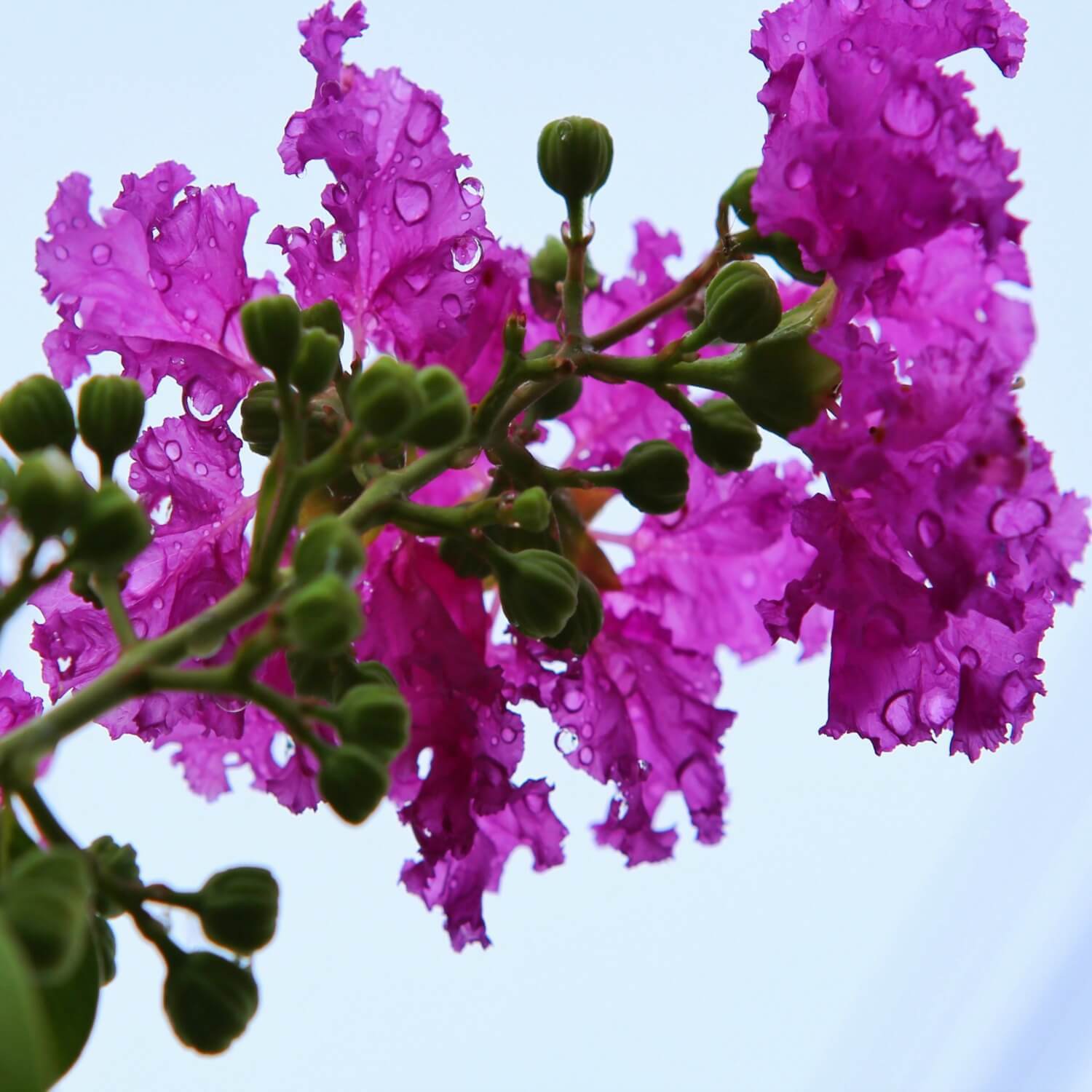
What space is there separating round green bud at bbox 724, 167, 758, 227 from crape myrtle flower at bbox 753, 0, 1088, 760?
0.20ft

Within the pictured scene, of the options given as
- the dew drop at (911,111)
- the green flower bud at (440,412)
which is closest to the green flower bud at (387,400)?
the green flower bud at (440,412)

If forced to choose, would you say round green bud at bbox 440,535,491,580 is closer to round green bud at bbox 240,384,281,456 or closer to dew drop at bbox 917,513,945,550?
round green bud at bbox 240,384,281,456

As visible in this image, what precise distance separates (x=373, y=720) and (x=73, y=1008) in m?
0.20

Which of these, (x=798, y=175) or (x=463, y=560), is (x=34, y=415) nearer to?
(x=463, y=560)

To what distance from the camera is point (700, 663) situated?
109 centimetres

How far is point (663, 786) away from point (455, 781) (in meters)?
0.18

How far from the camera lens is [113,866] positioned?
2.43ft

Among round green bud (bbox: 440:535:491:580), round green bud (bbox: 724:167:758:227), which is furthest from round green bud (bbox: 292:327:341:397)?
round green bud (bbox: 724:167:758:227)

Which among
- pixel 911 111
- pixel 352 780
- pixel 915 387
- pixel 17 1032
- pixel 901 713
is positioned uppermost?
pixel 911 111

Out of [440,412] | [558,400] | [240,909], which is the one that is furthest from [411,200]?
[240,909]

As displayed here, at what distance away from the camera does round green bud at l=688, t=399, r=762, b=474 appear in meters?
0.93

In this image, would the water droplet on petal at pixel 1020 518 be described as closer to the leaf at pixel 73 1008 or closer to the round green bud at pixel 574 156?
the round green bud at pixel 574 156

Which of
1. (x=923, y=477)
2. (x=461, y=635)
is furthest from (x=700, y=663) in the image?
(x=923, y=477)

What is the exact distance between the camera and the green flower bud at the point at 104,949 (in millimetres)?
716
